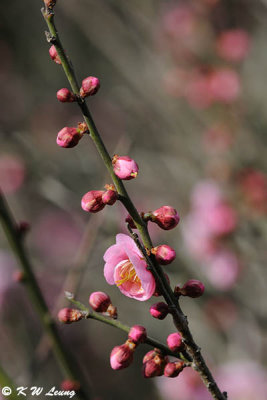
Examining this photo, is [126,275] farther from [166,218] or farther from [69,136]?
[69,136]

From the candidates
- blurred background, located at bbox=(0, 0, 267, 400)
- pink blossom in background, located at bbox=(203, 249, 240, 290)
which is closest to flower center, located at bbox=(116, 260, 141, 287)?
blurred background, located at bbox=(0, 0, 267, 400)

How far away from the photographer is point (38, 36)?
514cm

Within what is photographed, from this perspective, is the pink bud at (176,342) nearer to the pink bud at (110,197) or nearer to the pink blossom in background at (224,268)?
the pink bud at (110,197)

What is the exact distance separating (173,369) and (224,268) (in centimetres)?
177

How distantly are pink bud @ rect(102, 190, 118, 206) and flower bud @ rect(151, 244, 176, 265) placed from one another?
0.12 meters

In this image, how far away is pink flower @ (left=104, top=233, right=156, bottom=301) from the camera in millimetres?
846

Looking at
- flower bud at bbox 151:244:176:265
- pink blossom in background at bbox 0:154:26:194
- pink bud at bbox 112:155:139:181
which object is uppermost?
pink blossom in background at bbox 0:154:26:194

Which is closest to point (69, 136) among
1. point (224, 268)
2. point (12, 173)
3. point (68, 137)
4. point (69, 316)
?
point (68, 137)

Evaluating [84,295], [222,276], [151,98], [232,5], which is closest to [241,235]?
[222,276]

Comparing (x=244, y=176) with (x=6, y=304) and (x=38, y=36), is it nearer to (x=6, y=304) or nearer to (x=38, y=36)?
(x=6, y=304)

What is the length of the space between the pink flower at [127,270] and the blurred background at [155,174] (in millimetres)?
688

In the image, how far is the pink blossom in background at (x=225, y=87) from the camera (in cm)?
342

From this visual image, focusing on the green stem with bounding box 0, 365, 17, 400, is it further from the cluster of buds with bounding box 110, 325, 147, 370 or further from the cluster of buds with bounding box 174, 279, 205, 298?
the cluster of buds with bounding box 174, 279, 205, 298

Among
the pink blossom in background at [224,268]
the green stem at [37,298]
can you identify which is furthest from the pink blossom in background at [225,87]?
the green stem at [37,298]
